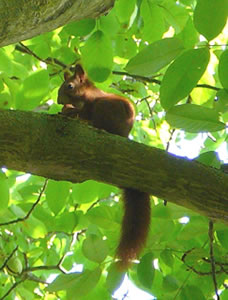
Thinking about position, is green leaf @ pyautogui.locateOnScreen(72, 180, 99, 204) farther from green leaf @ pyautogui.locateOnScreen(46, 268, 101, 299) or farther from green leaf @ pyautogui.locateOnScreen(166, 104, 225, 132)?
green leaf @ pyautogui.locateOnScreen(166, 104, 225, 132)

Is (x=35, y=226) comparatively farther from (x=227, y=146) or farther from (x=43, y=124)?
(x=227, y=146)

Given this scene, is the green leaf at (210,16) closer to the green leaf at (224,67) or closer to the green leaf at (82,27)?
the green leaf at (224,67)

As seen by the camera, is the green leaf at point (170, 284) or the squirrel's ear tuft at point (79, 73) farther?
the squirrel's ear tuft at point (79, 73)

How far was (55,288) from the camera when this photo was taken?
1584 mm

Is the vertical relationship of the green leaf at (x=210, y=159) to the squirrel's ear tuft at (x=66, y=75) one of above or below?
above

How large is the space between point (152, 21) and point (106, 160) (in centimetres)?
71

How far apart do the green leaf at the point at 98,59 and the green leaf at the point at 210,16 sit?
426mm

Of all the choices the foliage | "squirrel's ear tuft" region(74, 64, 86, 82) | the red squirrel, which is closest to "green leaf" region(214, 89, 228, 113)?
the foliage

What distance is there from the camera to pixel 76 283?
160 centimetres

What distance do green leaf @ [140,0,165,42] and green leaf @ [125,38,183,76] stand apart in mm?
505

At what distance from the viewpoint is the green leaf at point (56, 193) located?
1.83 meters

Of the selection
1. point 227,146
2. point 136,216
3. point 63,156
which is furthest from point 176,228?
point 227,146

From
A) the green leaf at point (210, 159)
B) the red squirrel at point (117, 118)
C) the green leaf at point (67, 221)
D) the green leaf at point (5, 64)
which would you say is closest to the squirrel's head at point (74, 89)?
the red squirrel at point (117, 118)

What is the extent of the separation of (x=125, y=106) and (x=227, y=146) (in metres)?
0.87
